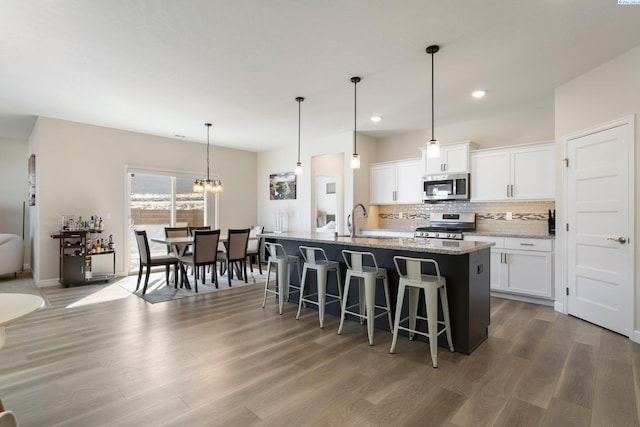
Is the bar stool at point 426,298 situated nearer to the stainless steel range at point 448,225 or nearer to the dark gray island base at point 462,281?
the dark gray island base at point 462,281

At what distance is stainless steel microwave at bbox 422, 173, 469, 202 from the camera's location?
5078 mm

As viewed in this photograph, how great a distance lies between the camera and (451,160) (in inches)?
205

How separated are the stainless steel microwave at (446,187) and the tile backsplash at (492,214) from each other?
35 cm

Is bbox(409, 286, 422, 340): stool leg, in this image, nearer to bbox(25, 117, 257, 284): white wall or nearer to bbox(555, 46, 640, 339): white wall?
bbox(555, 46, 640, 339): white wall

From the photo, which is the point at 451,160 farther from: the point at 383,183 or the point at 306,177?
the point at 306,177

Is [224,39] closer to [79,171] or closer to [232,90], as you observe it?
[232,90]

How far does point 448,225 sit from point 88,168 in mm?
6249

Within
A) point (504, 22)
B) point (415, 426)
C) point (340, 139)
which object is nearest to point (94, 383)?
point (415, 426)

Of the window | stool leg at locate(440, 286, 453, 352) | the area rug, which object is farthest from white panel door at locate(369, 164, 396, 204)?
the window

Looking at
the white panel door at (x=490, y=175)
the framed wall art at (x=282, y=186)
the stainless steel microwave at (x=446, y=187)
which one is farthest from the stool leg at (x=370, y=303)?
the framed wall art at (x=282, y=186)

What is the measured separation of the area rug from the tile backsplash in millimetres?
2774

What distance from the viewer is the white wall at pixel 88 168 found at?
5.22 m

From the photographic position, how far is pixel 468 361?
262cm

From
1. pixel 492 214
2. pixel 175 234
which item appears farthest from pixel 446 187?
pixel 175 234
